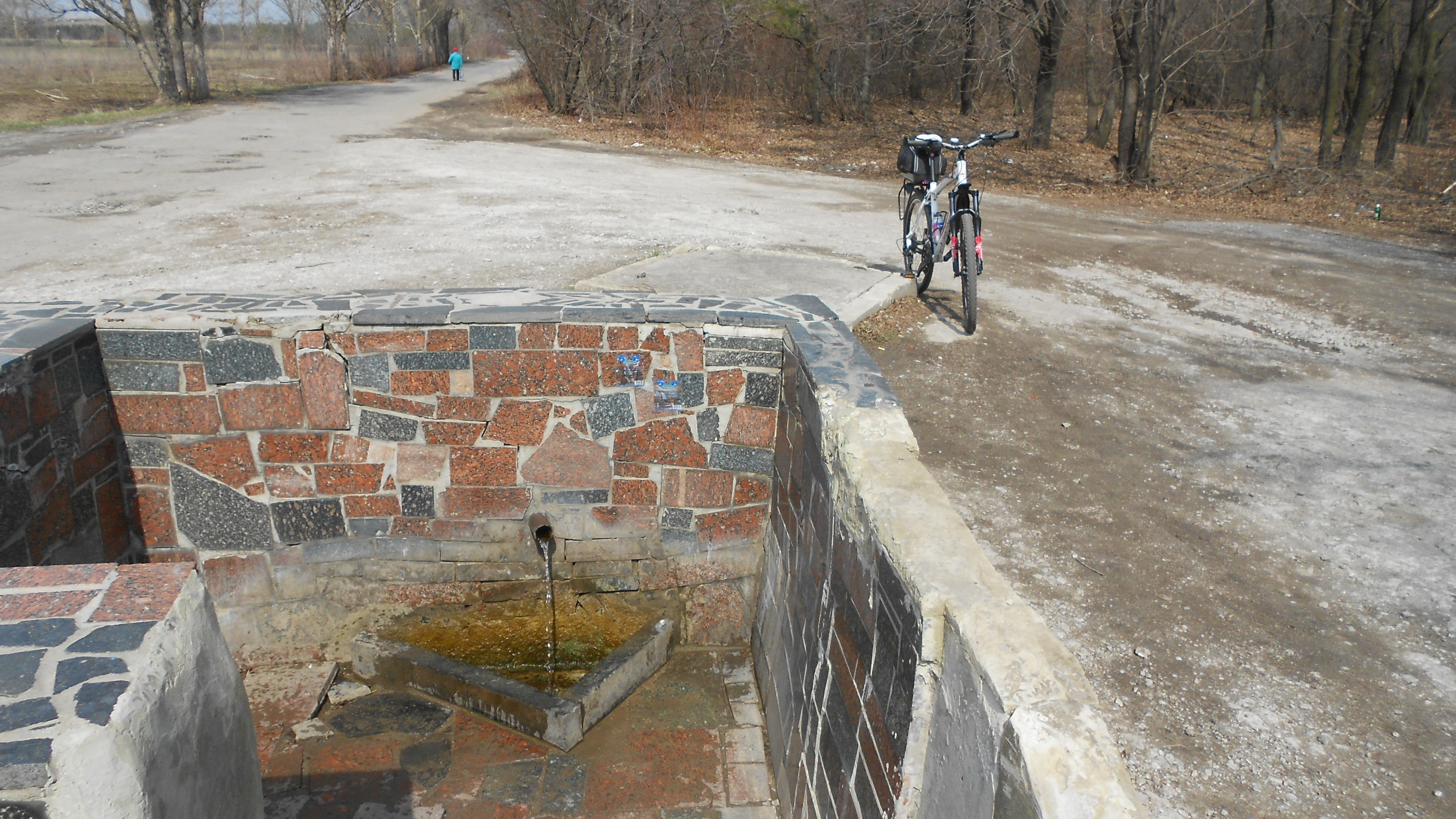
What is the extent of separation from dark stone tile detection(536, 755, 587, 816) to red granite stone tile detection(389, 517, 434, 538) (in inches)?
55.2

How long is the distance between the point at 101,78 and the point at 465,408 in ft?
109

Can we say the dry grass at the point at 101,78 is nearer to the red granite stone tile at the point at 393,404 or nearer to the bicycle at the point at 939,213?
the red granite stone tile at the point at 393,404

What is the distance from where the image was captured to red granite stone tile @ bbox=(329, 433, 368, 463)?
4.45 meters

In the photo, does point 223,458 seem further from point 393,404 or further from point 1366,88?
point 1366,88

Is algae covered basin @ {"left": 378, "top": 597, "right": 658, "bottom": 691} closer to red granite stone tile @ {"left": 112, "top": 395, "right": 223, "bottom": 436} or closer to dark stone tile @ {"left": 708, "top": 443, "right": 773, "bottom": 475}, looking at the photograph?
dark stone tile @ {"left": 708, "top": 443, "right": 773, "bottom": 475}

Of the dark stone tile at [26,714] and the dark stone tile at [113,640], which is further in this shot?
the dark stone tile at [113,640]

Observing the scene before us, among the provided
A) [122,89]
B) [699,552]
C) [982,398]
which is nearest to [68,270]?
[699,552]

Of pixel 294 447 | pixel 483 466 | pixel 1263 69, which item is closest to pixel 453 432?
pixel 483 466

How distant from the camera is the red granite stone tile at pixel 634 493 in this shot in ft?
15.3

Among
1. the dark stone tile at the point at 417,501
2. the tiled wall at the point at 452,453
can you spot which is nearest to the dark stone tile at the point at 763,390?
the tiled wall at the point at 452,453

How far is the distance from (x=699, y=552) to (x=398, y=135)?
1477cm

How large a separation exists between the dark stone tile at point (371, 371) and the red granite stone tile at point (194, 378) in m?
0.64

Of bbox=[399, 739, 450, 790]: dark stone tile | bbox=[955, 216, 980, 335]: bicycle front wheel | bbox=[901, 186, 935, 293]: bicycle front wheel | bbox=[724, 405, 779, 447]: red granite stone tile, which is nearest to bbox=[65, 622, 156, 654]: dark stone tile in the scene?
bbox=[399, 739, 450, 790]: dark stone tile

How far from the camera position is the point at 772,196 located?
40.5 feet
